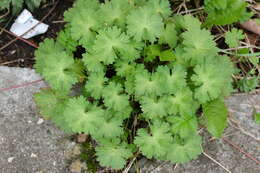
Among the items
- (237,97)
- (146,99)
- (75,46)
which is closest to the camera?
(146,99)

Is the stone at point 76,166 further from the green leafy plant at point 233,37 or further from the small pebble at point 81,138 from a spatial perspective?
the green leafy plant at point 233,37

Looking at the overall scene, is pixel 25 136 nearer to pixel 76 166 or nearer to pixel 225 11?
pixel 76 166

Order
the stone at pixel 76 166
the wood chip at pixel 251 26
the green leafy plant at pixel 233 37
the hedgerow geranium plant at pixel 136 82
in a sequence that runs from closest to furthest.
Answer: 1. the hedgerow geranium plant at pixel 136 82
2. the stone at pixel 76 166
3. the green leafy plant at pixel 233 37
4. the wood chip at pixel 251 26

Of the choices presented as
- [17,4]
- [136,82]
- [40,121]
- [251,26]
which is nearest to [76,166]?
[40,121]

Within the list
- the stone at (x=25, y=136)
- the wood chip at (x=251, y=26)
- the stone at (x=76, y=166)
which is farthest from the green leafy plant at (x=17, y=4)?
the wood chip at (x=251, y=26)

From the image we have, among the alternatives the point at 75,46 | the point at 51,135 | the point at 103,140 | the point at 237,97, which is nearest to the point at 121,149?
the point at 103,140

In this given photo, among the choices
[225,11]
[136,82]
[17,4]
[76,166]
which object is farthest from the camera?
A: [17,4]

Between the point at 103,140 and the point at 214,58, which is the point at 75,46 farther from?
the point at 214,58
